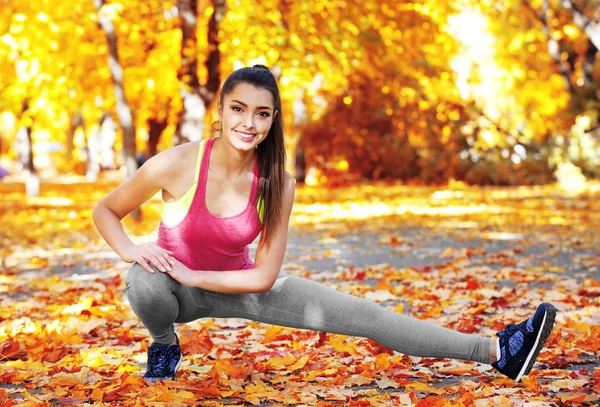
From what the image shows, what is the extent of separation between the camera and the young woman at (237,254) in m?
3.43

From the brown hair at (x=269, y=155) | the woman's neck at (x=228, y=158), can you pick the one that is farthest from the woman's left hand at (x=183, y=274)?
the woman's neck at (x=228, y=158)

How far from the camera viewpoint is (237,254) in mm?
3631

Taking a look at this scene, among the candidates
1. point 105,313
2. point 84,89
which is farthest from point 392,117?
A: point 105,313

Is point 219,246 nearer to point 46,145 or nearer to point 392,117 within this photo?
point 392,117

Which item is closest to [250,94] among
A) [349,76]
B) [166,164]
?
[166,164]

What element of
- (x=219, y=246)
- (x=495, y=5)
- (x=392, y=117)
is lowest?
(x=219, y=246)

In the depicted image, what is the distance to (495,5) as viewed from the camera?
2397 cm

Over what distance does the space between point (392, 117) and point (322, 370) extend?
20612mm

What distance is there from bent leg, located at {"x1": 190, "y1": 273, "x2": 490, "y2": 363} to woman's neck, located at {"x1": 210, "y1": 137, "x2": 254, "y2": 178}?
0.56 metres

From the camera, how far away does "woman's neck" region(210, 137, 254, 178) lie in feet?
11.6

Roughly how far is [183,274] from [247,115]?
2.45ft

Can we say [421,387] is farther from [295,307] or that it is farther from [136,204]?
[136,204]

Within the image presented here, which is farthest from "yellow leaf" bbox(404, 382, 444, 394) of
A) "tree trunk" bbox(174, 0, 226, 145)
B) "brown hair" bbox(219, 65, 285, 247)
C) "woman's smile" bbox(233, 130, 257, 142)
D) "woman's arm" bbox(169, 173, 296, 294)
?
"tree trunk" bbox(174, 0, 226, 145)

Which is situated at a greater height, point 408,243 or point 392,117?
point 392,117
